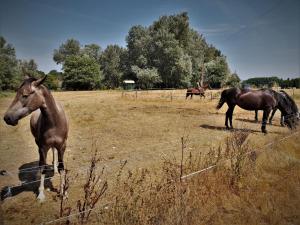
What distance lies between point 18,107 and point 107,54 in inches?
3060

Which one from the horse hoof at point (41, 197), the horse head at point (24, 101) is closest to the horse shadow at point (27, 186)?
the horse hoof at point (41, 197)

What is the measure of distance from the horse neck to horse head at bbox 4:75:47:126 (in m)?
0.21

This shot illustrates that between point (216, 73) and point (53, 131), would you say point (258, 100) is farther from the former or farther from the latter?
point (216, 73)

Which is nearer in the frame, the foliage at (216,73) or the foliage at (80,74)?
the foliage at (216,73)

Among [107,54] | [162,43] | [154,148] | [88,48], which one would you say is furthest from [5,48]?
[154,148]

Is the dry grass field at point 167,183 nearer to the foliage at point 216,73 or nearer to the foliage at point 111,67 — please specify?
the foliage at point 216,73

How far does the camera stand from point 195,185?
555 centimetres

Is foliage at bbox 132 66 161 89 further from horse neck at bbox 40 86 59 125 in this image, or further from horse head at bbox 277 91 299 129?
horse neck at bbox 40 86 59 125

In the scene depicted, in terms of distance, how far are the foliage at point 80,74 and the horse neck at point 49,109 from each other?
194ft

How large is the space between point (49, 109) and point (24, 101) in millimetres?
606

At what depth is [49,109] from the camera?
16.7 feet

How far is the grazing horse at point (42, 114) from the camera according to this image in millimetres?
4500

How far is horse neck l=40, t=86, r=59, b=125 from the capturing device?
4969mm

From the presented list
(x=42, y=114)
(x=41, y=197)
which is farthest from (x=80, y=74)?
(x=41, y=197)
